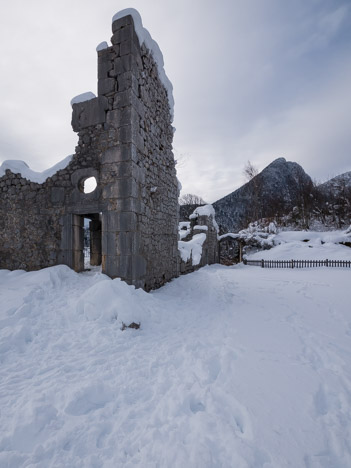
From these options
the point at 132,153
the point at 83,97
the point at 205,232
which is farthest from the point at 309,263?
the point at 83,97

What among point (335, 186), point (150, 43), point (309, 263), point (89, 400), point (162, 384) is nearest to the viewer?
point (89, 400)

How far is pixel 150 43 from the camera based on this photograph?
5.56m

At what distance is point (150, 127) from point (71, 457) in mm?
6013

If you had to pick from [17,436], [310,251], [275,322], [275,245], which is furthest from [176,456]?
[275,245]

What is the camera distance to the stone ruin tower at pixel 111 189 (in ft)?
15.1

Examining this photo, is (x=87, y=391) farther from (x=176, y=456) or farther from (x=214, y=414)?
(x=214, y=414)

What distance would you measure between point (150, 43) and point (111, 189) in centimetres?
412

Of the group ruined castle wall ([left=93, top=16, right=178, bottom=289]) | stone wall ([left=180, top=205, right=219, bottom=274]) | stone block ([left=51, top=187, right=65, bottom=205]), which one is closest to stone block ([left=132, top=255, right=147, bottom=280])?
ruined castle wall ([left=93, top=16, right=178, bottom=289])

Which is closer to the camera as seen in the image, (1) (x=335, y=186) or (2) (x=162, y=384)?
(2) (x=162, y=384)

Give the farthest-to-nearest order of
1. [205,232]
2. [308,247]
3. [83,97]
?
[308,247], [205,232], [83,97]

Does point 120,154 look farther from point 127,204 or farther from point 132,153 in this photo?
point 127,204

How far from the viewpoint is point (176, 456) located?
1.35 meters

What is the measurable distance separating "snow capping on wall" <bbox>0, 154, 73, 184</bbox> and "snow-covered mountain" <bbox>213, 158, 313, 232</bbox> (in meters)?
22.6

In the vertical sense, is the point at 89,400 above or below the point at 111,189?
below
